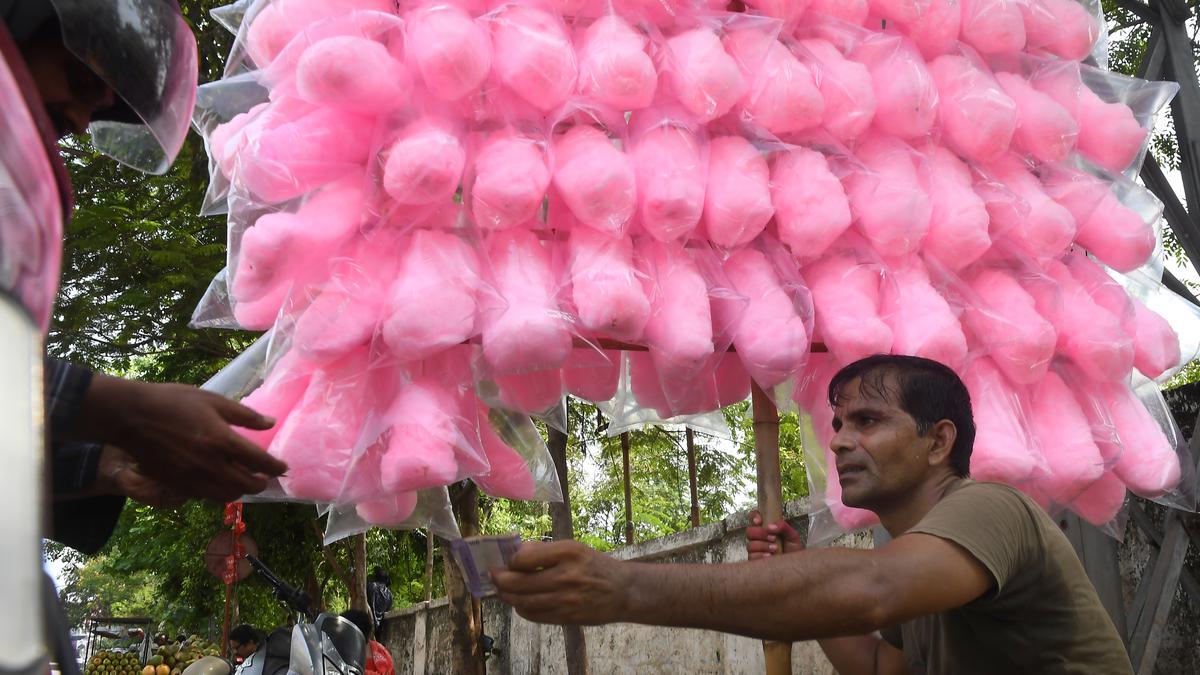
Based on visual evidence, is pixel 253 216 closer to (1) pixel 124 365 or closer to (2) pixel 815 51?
(2) pixel 815 51

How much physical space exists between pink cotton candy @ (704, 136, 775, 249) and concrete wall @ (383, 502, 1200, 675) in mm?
2402

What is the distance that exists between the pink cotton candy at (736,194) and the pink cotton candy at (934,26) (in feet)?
1.69

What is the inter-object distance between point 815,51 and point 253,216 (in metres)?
1.19

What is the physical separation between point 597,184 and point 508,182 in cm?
16

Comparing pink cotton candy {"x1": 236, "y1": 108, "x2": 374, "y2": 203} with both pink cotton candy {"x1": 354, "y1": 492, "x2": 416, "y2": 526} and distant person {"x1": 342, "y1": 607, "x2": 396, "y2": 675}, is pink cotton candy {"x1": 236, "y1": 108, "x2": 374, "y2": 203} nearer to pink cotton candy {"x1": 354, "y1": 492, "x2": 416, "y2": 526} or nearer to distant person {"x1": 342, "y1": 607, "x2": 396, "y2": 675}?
pink cotton candy {"x1": 354, "y1": 492, "x2": 416, "y2": 526}

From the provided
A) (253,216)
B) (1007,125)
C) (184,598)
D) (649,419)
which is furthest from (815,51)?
(184,598)

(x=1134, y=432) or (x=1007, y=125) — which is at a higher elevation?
(x=1007, y=125)

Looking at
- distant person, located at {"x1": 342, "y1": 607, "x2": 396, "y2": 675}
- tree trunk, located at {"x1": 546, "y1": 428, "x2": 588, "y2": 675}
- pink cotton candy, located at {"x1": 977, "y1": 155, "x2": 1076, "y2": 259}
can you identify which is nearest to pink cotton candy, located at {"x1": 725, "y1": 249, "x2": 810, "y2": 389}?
pink cotton candy, located at {"x1": 977, "y1": 155, "x2": 1076, "y2": 259}

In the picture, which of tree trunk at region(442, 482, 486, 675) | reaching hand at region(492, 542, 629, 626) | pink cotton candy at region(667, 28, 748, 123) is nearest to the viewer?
reaching hand at region(492, 542, 629, 626)

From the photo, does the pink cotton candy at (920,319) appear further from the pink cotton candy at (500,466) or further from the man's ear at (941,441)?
the pink cotton candy at (500,466)

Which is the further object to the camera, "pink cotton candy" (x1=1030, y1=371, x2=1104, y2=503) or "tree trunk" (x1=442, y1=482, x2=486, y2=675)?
"tree trunk" (x1=442, y1=482, x2=486, y2=675)

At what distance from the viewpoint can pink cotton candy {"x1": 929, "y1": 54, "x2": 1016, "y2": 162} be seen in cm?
213

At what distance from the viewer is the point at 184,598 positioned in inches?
587

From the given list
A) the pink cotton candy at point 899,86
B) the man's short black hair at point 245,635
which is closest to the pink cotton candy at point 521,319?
the pink cotton candy at point 899,86
